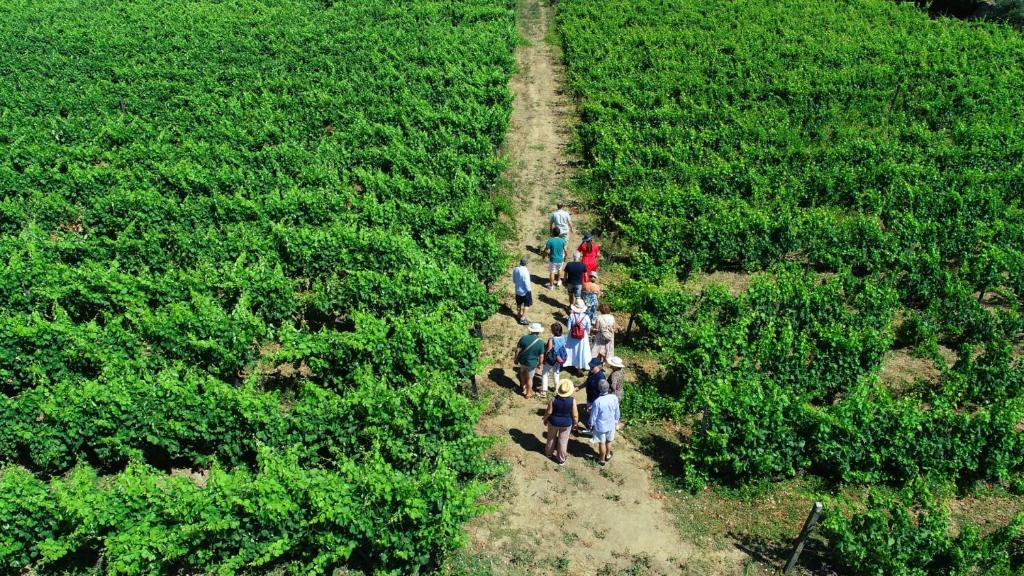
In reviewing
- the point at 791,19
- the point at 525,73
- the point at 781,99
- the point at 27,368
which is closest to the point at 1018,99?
the point at 781,99

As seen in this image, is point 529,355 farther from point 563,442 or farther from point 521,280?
point 521,280

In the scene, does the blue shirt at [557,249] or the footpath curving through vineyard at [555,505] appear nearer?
the footpath curving through vineyard at [555,505]

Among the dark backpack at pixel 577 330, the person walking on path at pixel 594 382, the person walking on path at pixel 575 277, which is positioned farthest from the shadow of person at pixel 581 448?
the person walking on path at pixel 575 277

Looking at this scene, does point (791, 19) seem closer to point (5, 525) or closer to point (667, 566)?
point (667, 566)

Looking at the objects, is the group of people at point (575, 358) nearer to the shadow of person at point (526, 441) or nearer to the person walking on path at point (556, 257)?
the person walking on path at point (556, 257)

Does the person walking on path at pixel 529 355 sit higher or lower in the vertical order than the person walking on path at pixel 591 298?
lower

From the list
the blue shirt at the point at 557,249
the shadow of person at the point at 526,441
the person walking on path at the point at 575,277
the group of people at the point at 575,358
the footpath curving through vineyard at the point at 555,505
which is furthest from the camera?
the blue shirt at the point at 557,249

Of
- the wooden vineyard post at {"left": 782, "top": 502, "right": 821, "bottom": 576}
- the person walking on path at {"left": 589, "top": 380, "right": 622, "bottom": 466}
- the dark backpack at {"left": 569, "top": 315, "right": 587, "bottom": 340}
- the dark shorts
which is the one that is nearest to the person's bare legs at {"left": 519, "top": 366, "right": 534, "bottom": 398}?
the dark backpack at {"left": 569, "top": 315, "right": 587, "bottom": 340}
